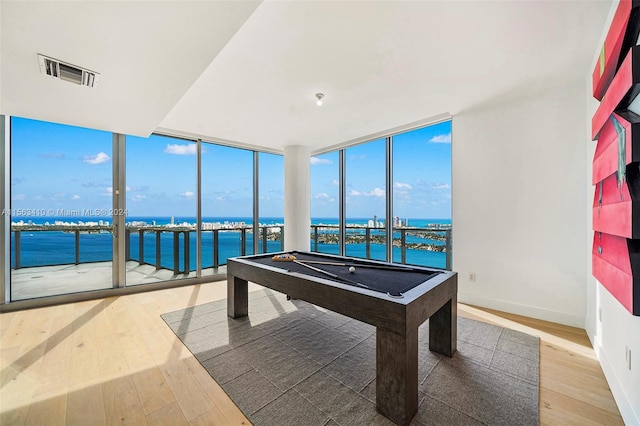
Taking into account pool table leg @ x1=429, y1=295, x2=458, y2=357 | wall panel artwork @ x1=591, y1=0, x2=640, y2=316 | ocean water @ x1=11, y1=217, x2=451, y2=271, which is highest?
wall panel artwork @ x1=591, y1=0, x2=640, y2=316

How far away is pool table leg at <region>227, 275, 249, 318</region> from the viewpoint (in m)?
2.97

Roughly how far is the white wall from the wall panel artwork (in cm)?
110

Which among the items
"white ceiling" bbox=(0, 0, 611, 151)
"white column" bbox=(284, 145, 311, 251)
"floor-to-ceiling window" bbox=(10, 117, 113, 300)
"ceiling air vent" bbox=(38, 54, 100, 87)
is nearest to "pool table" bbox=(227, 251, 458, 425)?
"white ceiling" bbox=(0, 0, 611, 151)

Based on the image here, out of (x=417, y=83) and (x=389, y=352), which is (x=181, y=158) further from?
(x=389, y=352)

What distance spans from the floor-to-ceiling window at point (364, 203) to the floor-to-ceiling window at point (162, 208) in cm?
300

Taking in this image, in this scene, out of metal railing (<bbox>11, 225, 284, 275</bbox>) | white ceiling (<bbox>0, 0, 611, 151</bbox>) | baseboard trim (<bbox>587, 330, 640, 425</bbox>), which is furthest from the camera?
metal railing (<bbox>11, 225, 284, 275</bbox>)

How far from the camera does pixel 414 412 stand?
5.09ft

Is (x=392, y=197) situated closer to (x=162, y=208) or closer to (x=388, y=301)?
(x=388, y=301)

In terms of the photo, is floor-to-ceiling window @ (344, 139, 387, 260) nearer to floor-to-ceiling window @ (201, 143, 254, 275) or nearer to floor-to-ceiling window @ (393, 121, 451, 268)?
floor-to-ceiling window @ (393, 121, 451, 268)

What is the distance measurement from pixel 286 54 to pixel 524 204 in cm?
315

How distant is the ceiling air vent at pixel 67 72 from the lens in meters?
2.10

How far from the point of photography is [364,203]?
5.57 meters

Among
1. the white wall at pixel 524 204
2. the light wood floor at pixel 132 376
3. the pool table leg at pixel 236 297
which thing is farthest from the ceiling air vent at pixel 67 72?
the white wall at pixel 524 204

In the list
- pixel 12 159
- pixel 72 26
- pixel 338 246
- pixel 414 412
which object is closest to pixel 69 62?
pixel 72 26
